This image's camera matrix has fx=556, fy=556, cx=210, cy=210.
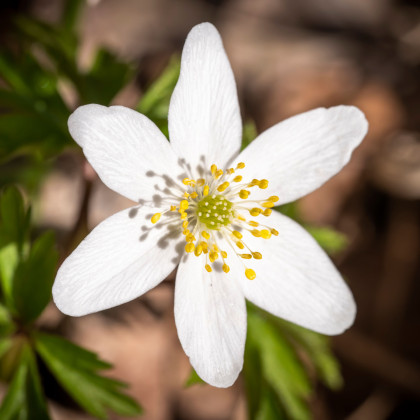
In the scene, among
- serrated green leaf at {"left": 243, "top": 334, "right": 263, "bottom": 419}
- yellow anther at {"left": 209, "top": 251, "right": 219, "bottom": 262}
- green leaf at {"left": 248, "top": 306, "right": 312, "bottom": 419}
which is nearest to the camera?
yellow anther at {"left": 209, "top": 251, "right": 219, "bottom": 262}

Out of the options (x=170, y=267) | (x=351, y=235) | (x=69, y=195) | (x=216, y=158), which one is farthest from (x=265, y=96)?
(x=170, y=267)

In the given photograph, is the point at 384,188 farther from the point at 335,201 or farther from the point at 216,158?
the point at 216,158

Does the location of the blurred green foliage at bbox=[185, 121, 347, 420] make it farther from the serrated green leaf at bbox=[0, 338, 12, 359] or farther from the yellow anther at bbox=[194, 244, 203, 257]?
the serrated green leaf at bbox=[0, 338, 12, 359]

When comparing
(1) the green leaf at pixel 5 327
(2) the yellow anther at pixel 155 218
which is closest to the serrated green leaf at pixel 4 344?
(1) the green leaf at pixel 5 327

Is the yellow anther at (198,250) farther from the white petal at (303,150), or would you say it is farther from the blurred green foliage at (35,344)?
the blurred green foliage at (35,344)

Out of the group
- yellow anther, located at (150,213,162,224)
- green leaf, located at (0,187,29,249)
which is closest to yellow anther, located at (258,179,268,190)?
yellow anther, located at (150,213,162,224)

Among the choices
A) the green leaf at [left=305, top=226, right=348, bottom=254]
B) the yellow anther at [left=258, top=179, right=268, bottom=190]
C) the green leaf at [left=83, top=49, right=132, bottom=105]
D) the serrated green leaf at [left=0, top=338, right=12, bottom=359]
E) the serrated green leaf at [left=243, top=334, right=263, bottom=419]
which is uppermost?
the green leaf at [left=83, top=49, right=132, bottom=105]
